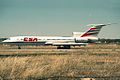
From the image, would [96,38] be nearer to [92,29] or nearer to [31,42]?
[92,29]

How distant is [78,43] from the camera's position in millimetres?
64312

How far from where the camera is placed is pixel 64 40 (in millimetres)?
66875

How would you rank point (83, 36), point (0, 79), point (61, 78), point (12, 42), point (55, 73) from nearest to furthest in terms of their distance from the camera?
point (0, 79) < point (61, 78) < point (55, 73) < point (12, 42) < point (83, 36)

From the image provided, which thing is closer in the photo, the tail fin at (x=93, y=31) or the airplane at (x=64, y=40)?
the airplane at (x=64, y=40)

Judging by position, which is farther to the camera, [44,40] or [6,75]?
[44,40]

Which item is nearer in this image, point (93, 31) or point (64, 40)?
point (64, 40)

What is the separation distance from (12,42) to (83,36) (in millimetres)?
18677

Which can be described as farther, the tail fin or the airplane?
the tail fin

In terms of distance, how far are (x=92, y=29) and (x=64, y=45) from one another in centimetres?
1114

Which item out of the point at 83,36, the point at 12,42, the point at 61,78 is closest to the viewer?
the point at 61,78

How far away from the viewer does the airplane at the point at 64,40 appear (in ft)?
206

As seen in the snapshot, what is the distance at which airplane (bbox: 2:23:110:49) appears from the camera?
2472 inches

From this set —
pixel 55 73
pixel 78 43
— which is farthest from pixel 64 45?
pixel 55 73

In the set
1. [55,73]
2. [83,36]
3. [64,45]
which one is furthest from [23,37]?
[55,73]
